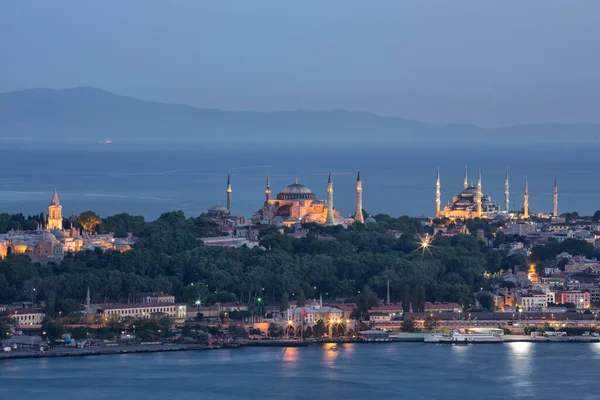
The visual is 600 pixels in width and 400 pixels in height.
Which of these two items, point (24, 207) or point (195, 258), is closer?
point (195, 258)

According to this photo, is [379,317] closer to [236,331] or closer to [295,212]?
[236,331]

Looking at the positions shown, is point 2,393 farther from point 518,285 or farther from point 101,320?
point 518,285

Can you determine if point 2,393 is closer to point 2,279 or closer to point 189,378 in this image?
point 189,378

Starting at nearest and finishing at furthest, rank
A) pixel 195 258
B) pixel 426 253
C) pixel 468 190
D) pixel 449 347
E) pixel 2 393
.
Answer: pixel 2 393 → pixel 449 347 → pixel 195 258 → pixel 426 253 → pixel 468 190

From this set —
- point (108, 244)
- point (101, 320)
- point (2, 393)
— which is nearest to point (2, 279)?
point (101, 320)

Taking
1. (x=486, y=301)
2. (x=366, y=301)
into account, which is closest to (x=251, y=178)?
(x=486, y=301)

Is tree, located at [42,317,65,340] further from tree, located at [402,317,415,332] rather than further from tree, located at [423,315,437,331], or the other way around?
tree, located at [423,315,437,331]

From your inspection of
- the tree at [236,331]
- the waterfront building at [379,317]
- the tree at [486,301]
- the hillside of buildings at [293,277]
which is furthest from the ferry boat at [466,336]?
the tree at [236,331]

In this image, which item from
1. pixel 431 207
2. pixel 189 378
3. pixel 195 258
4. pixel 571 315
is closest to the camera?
pixel 189 378

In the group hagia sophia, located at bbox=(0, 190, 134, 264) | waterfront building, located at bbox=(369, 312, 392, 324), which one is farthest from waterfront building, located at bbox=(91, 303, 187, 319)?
hagia sophia, located at bbox=(0, 190, 134, 264)

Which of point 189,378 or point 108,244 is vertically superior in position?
point 108,244
